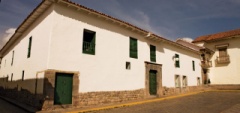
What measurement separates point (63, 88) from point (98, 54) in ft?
9.67

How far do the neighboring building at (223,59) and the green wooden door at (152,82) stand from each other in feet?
39.3

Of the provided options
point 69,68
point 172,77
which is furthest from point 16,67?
point 172,77

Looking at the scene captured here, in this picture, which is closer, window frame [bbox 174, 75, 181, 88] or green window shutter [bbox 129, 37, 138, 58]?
green window shutter [bbox 129, 37, 138, 58]

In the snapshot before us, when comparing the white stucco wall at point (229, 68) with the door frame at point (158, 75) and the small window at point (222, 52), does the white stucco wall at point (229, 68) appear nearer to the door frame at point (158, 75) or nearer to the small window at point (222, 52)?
the small window at point (222, 52)

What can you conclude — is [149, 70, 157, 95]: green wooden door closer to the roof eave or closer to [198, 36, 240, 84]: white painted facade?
the roof eave

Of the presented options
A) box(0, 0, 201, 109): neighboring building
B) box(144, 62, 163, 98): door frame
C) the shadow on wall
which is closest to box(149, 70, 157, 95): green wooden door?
box(0, 0, 201, 109): neighboring building

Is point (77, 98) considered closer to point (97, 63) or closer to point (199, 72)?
point (97, 63)

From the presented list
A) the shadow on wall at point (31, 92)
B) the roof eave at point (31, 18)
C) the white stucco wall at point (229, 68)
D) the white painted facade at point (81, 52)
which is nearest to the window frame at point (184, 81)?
the white painted facade at point (81, 52)

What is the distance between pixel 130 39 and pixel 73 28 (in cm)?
496

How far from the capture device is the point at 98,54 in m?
11.2

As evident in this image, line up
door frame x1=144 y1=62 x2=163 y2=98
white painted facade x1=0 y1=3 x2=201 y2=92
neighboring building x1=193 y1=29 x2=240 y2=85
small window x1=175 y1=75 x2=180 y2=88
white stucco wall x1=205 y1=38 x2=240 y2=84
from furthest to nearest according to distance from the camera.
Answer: neighboring building x1=193 y1=29 x2=240 y2=85 → white stucco wall x1=205 y1=38 x2=240 y2=84 → small window x1=175 y1=75 x2=180 y2=88 → door frame x1=144 y1=62 x2=163 y2=98 → white painted facade x1=0 y1=3 x2=201 y2=92

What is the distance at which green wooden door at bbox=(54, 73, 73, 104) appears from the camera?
918cm

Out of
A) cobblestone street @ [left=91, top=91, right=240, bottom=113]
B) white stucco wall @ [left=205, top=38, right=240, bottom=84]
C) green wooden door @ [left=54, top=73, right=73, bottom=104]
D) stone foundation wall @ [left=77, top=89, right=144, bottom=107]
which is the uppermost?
white stucco wall @ [left=205, top=38, right=240, bottom=84]

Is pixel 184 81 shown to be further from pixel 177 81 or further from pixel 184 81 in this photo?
pixel 177 81
